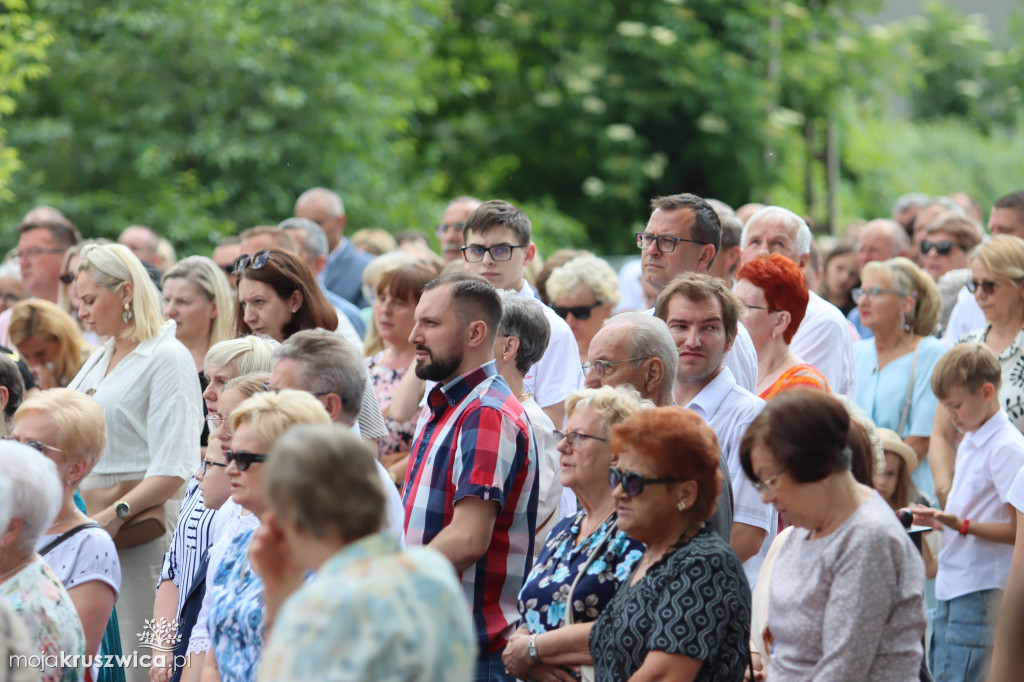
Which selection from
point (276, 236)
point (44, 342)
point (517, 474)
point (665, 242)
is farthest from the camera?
point (276, 236)

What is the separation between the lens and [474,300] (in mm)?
4238

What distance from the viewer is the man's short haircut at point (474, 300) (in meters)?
4.23

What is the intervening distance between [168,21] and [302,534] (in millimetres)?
11672

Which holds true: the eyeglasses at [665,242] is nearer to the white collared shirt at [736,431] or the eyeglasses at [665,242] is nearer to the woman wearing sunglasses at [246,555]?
the white collared shirt at [736,431]

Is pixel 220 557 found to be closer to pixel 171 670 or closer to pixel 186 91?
pixel 171 670

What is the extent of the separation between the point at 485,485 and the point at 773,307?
5.57 feet

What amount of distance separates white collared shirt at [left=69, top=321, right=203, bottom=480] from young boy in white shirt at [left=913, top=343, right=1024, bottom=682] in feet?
11.2

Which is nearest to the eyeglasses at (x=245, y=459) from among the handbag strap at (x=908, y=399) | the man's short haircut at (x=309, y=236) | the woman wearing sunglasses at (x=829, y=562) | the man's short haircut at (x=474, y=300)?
the man's short haircut at (x=474, y=300)

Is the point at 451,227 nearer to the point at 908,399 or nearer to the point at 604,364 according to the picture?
the point at 908,399

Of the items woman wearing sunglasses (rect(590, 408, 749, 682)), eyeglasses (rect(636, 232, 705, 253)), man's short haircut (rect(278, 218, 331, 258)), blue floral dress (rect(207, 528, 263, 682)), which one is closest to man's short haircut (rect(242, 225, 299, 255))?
man's short haircut (rect(278, 218, 331, 258))

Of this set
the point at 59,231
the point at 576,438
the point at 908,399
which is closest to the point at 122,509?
the point at 576,438

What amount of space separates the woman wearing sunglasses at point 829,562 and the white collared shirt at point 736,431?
901 millimetres

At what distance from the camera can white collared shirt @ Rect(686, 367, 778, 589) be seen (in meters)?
4.13

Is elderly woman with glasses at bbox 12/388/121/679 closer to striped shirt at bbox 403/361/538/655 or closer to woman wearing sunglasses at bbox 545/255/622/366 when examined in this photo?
striped shirt at bbox 403/361/538/655
